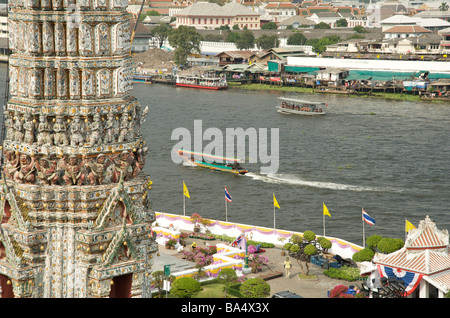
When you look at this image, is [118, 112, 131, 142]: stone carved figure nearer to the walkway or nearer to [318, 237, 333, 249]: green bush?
the walkway

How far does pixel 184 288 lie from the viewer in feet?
105

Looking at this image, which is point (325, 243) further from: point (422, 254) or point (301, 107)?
point (301, 107)

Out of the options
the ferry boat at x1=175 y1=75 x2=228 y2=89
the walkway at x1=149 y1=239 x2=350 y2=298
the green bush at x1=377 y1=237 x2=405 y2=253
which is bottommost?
the walkway at x1=149 y1=239 x2=350 y2=298

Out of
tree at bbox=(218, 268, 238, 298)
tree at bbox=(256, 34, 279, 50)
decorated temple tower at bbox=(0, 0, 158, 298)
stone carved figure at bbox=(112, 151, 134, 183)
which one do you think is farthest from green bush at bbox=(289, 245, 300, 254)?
tree at bbox=(256, 34, 279, 50)

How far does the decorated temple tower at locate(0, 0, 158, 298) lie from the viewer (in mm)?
13875

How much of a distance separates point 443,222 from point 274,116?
49.5m

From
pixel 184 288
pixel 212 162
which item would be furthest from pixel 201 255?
pixel 212 162

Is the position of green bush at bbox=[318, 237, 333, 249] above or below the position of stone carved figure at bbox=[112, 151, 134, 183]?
below

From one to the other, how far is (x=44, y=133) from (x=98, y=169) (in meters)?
1.09

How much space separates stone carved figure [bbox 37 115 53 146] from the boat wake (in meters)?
49.2

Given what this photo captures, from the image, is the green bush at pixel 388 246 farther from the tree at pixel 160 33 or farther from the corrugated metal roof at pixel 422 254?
the tree at pixel 160 33

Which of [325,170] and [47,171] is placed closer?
[47,171]

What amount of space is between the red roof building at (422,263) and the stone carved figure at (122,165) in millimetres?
19937
